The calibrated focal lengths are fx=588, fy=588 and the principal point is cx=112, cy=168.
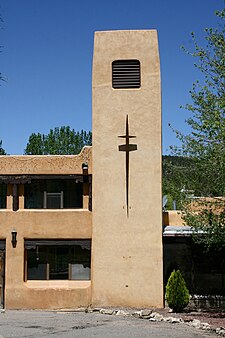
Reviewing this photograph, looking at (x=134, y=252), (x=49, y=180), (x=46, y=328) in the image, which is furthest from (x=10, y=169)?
(x=46, y=328)

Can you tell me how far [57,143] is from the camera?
5238cm

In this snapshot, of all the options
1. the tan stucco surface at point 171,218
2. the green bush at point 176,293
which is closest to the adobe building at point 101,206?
the green bush at point 176,293

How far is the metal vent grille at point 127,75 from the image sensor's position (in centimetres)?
2125

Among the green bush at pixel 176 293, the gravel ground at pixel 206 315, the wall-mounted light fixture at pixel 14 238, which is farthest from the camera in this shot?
the wall-mounted light fixture at pixel 14 238

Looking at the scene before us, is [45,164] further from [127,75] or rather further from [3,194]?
[127,75]

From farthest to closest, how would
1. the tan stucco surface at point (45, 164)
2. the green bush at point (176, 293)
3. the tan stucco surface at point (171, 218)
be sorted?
1. the tan stucco surface at point (171, 218)
2. the tan stucco surface at point (45, 164)
3. the green bush at point (176, 293)

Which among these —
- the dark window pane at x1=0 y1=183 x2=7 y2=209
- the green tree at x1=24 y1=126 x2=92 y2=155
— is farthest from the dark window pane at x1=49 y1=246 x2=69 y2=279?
the green tree at x1=24 y1=126 x2=92 y2=155

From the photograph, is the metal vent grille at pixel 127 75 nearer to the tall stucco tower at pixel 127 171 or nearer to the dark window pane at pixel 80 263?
the tall stucco tower at pixel 127 171

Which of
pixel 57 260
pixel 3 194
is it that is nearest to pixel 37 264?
pixel 57 260

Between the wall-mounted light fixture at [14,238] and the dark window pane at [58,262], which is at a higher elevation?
the wall-mounted light fixture at [14,238]

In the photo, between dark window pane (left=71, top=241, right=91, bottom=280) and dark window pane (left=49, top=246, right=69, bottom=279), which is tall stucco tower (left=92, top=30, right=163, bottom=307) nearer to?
dark window pane (left=71, top=241, right=91, bottom=280)

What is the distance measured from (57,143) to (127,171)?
32.1 m

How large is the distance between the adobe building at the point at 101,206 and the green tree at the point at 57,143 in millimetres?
Answer: 29611

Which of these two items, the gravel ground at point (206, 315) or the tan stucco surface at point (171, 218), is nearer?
the gravel ground at point (206, 315)
